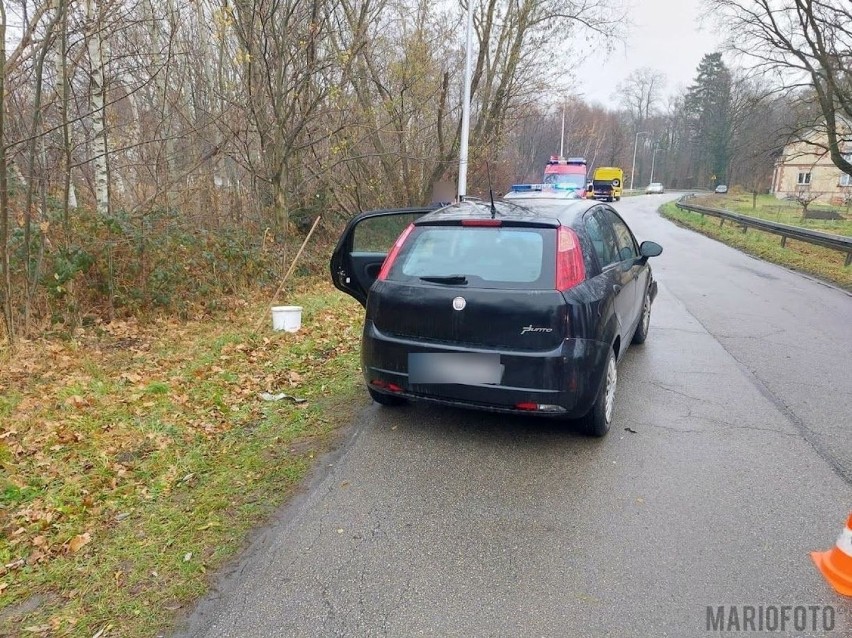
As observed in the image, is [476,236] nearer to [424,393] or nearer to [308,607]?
[424,393]

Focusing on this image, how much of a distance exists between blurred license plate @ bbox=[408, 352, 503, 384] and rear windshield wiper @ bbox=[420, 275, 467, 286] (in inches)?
18.6

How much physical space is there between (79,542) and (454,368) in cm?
225

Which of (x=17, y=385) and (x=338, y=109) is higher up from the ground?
(x=338, y=109)

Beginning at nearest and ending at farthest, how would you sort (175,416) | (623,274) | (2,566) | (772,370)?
(2,566), (175,416), (623,274), (772,370)

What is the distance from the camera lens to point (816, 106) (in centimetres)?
2072

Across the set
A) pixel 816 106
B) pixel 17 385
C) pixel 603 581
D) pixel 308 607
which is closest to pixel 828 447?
A: pixel 603 581

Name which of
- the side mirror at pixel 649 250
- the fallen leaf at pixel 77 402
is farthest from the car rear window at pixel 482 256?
the fallen leaf at pixel 77 402

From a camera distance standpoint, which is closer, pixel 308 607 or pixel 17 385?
pixel 308 607

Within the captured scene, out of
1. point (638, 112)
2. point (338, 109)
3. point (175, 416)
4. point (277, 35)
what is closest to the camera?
point (175, 416)

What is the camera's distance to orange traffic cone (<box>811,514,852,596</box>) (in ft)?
7.95

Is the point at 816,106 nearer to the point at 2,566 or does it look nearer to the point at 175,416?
the point at 175,416

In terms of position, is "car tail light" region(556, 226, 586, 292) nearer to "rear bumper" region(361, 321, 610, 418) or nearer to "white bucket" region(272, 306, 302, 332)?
"rear bumper" region(361, 321, 610, 418)

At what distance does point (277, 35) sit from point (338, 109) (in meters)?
Answer: 2.15

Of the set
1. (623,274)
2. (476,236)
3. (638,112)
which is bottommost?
(623,274)
